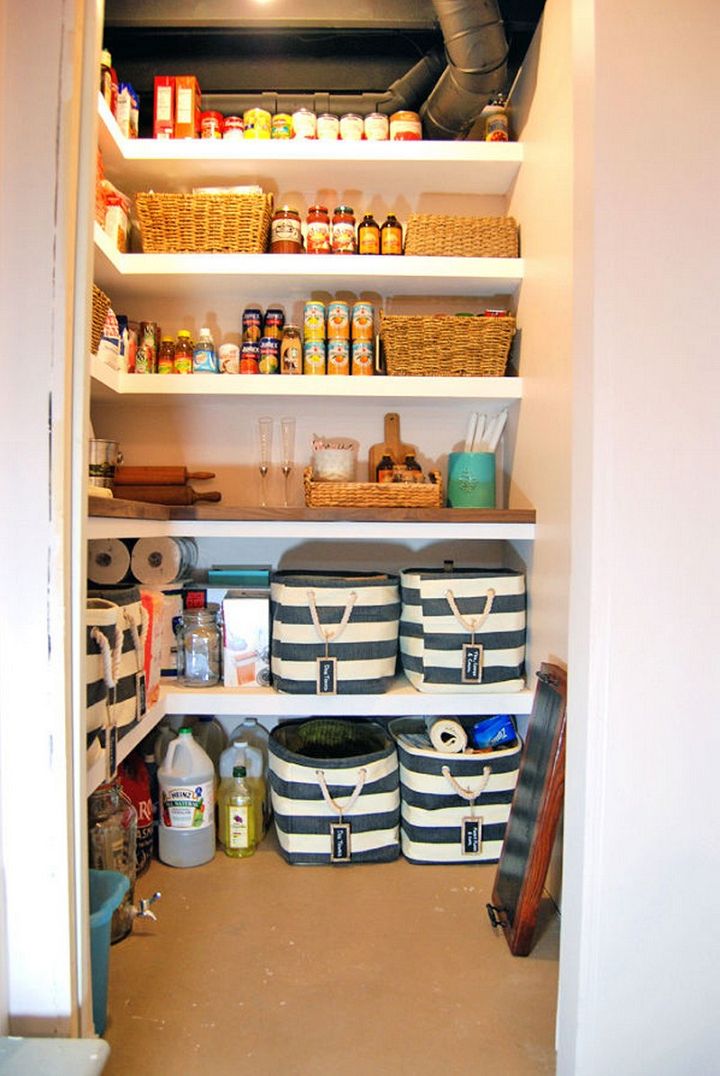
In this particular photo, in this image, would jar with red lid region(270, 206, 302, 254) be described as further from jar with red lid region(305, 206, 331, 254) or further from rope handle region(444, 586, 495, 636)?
rope handle region(444, 586, 495, 636)

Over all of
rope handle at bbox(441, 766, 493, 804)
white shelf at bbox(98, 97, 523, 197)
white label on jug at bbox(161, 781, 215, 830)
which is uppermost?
white shelf at bbox(98, 97, 523, 197)

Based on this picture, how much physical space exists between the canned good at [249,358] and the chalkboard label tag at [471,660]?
114 centimetres

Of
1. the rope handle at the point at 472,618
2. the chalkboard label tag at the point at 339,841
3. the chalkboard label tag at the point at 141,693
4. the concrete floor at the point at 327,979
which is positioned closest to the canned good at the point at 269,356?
the rope handle at the point at 472,618

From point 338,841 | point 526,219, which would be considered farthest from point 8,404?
point 526,219

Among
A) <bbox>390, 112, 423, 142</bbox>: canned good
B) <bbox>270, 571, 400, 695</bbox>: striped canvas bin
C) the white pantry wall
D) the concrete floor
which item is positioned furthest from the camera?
<bbox>390, 112, 423, 142</bbox>: canned good

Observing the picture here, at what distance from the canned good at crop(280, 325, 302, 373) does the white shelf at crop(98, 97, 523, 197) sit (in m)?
0.55

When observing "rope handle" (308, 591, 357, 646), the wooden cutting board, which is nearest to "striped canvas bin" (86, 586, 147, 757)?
"rope handle" (308, 591, 357, 646)

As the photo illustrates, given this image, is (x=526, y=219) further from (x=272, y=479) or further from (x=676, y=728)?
(x=676, y=728)

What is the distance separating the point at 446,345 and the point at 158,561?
1.14m

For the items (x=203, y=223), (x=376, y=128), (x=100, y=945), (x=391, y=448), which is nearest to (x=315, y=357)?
(x=391, y=448)

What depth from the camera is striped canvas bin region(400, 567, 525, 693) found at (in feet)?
6.61

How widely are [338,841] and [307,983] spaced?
1.65ft

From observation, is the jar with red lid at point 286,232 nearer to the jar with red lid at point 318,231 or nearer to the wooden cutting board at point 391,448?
the jar with red lid at point 318,231

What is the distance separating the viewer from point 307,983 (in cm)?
147
